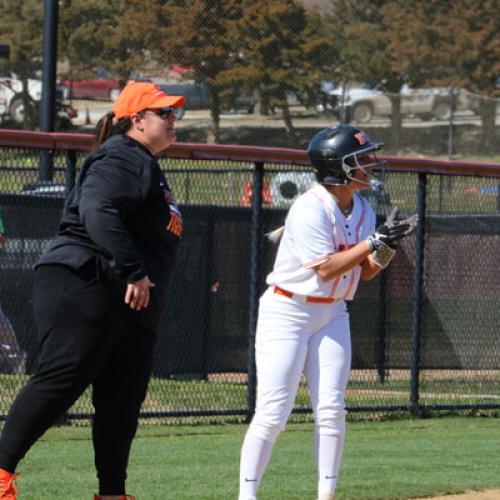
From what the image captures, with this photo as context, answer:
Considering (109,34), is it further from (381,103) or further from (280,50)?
(381,103)

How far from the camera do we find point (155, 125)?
17.5 ft

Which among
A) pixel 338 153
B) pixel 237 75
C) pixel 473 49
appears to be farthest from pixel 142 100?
pixel 473 49

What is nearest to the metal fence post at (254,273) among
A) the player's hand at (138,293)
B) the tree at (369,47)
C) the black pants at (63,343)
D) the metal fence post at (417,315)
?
the metal fence post at (417,315)

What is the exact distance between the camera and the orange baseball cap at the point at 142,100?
17.4 feet

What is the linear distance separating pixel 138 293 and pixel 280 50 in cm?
1426

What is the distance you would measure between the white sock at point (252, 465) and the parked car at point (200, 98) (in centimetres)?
1303

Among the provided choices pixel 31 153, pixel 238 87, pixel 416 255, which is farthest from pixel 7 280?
pixel 238 87

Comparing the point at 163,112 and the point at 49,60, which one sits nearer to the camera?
the point at 163,112

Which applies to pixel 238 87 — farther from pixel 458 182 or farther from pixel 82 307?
pixel 82 307

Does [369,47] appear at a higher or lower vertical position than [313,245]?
higher

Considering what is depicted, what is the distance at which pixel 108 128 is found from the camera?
17.9 ft

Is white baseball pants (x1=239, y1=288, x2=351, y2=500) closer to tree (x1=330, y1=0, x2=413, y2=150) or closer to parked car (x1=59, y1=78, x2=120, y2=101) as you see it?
parked car (x1=59, y1=78, x2=120, y2=101)

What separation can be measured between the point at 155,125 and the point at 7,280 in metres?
3.69

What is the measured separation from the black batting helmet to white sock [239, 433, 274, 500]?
1213 millimetres
